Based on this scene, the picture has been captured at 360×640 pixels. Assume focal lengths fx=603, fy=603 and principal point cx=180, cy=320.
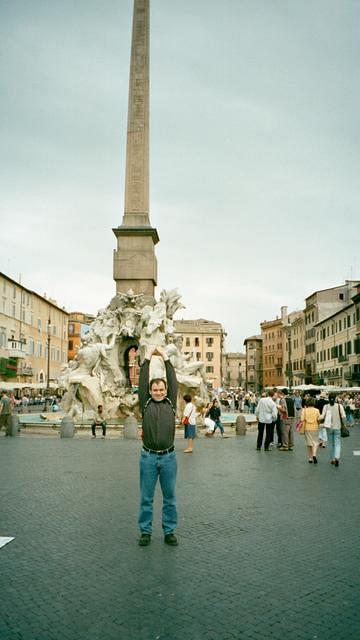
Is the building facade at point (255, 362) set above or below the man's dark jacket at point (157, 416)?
above

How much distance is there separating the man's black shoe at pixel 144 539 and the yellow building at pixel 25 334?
36.9 meters

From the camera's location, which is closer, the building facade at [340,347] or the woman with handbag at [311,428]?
the woman with handbag at [311,428]

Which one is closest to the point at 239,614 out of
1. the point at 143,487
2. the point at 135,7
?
the point at 143,487

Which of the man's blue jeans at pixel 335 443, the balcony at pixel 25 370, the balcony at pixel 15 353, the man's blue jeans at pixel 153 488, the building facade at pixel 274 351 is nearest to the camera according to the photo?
the man's blue jeans at pixel 153 488

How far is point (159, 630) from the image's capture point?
3.51 metres

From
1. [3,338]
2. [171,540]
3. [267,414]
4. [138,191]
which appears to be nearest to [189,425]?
[267,414]

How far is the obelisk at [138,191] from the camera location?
21984 millimetres

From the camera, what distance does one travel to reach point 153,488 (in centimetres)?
546

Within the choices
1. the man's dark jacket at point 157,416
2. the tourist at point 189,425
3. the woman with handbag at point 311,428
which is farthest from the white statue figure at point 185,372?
the man's dark jacket at point 157,416

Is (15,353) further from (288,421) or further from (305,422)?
(305,422)

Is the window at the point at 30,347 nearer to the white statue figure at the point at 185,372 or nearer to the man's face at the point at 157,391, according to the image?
the white statue figure at the point at 185,372

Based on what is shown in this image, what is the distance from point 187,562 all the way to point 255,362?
110300mm

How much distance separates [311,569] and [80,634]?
1980 millimetres

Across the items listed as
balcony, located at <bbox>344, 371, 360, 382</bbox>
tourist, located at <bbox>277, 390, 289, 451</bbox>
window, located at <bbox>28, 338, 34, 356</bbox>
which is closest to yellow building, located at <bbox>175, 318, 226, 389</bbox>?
window, located at <bbox>28, 338, 34, 356</bbox>
